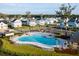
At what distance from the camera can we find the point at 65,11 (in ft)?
5.15

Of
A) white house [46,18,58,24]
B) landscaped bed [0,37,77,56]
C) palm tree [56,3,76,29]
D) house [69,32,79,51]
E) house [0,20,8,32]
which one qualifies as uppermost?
palm tree [56,3,76,29]

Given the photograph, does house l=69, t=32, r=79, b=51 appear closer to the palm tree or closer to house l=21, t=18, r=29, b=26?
the palm tree

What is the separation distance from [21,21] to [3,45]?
0.24 meters

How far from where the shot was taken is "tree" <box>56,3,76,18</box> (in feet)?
5.10

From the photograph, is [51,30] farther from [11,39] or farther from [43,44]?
[11,39]

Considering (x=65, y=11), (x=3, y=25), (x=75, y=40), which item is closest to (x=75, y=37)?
(x=75, y=40)

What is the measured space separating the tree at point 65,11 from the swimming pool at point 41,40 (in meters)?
0.19

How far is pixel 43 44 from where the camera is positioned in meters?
1.55

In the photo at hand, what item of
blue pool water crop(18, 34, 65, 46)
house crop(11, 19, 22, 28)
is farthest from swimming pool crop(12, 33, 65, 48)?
house crop(11, 19, 22, 28)

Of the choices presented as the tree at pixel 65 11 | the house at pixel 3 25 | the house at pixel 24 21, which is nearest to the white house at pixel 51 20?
the tree at pixel 65 11

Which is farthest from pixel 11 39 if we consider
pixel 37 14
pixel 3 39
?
pixel 37 14

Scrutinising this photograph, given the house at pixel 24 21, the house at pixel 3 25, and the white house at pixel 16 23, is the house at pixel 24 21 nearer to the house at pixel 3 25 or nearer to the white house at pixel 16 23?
the white house at pixel 16 23

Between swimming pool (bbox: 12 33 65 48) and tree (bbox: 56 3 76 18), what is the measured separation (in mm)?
193

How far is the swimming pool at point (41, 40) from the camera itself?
154 cm
